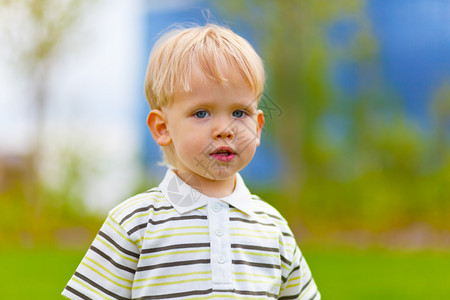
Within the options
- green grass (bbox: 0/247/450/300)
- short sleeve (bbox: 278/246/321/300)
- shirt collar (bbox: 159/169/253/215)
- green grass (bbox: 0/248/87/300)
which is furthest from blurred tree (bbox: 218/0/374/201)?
shirt collar (bbox: 159/169/253/215)

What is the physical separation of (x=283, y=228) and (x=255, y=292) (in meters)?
0.28

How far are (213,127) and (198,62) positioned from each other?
0.70 feet

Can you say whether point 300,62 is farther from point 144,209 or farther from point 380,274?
point 144,209

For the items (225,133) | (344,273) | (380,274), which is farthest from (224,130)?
(380,274)

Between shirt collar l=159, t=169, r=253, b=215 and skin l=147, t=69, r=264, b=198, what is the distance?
0.13 feet

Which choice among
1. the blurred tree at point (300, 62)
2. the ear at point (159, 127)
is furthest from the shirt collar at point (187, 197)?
the blurred tree at point (300, 62)

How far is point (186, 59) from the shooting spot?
1.95 meters

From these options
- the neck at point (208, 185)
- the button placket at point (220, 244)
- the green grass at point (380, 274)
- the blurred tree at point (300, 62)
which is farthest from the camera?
the blurred tree at point (300, 62)

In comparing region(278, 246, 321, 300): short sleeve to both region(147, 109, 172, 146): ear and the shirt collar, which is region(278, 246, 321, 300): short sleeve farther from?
region(147, 109, 172, 146): ear

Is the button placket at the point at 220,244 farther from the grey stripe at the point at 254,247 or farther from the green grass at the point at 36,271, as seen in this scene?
the green grass at the point at 36,271

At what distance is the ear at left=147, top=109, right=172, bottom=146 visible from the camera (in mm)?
2033

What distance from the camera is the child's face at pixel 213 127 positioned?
1.90 meters

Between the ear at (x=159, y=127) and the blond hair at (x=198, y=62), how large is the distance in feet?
0.11

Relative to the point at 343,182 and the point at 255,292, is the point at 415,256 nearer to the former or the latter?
the point at 343,182
